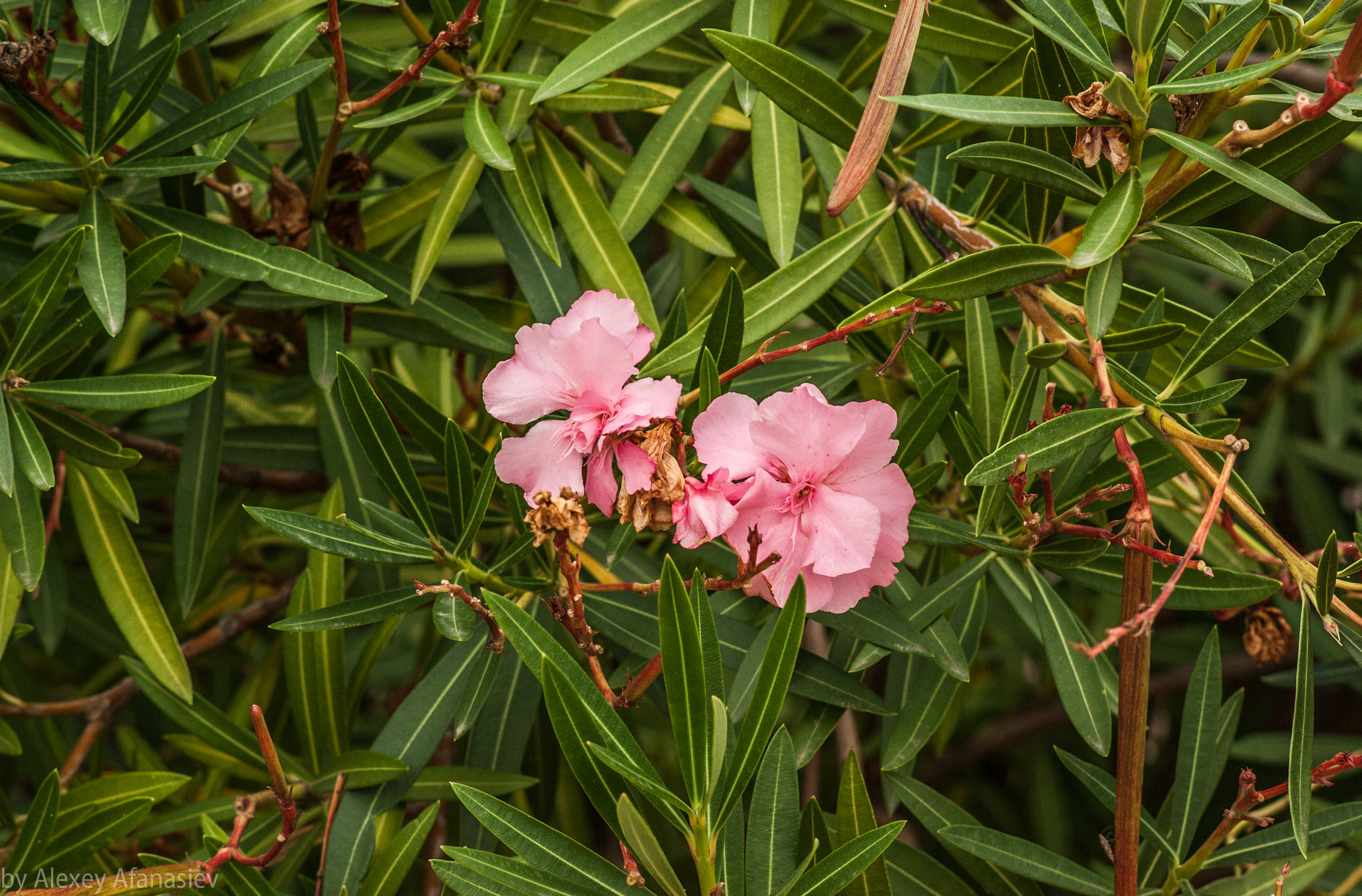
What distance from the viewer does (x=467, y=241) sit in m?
1.72

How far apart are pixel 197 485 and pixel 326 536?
43 centimetres

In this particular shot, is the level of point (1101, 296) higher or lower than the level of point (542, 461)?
higher

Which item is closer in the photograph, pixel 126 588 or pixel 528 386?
pixel 528 386

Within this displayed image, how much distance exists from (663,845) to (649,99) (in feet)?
4.12

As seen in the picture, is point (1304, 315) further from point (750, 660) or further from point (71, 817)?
point (71, 817)

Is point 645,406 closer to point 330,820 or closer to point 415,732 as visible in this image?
point 415,732

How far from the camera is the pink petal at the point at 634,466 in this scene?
2.31 ft

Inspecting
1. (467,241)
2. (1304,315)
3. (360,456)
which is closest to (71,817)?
(360,456)

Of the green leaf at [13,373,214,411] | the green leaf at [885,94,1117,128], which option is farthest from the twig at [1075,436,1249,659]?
the green leaf at [13,373,214,411]

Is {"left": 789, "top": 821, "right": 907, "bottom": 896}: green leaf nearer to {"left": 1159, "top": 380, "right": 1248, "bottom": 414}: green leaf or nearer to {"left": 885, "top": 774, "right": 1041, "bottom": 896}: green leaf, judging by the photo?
{"left": 885, "top": 774, "right": 1041, "bottom": 896}: green leaf

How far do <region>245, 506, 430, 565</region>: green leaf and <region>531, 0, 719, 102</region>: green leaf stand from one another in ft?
1.26

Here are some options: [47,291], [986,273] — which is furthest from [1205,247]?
[47,291]

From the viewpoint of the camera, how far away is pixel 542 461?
74cm

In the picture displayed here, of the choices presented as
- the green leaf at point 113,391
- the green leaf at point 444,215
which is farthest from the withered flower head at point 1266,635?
the green leaf at point 113,391
